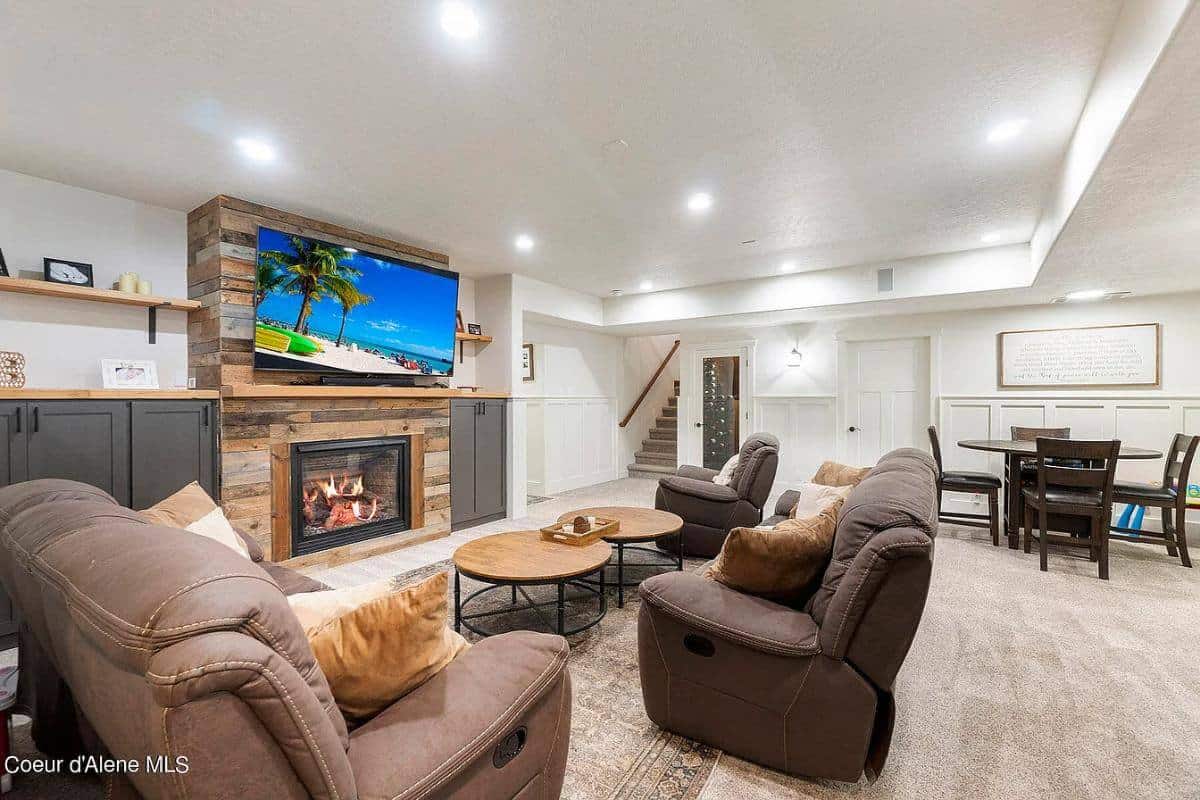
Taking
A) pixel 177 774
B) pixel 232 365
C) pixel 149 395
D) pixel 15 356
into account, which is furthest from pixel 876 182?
pixel 15 356

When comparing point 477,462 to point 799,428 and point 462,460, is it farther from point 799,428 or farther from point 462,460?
point 799,428

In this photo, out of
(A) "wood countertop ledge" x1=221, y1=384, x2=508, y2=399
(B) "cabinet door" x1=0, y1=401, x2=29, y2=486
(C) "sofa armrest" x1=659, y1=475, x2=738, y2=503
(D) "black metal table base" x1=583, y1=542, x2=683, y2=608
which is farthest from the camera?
(C) "sofa armrest" x1=659, y1=475, x2=738, y2=503

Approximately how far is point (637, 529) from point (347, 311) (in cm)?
267

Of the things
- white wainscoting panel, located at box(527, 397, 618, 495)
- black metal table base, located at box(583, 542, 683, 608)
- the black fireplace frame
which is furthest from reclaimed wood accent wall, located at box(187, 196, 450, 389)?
white wainscoting panel, located at box(527, 397, 618, 495)

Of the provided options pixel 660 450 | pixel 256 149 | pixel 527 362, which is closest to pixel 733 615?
pixel 256 149

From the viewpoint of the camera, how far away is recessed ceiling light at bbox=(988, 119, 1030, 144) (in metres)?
2.50

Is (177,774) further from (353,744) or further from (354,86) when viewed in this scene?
(354,86)

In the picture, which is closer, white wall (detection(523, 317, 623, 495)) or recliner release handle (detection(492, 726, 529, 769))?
recliner release handle (detection(492, 726, 529, 769))

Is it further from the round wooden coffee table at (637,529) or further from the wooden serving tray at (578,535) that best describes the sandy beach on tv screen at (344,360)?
the wooden serving tray at (578,535)

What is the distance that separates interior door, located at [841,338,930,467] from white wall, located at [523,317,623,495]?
10.6 ft

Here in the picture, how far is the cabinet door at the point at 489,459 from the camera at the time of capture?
198 inches

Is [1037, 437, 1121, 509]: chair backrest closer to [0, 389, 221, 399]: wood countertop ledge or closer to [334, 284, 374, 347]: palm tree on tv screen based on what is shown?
[334, 284, 374, 347]: palm tree on tv screen

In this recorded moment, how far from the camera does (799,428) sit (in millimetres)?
6836

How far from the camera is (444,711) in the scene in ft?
3.72
